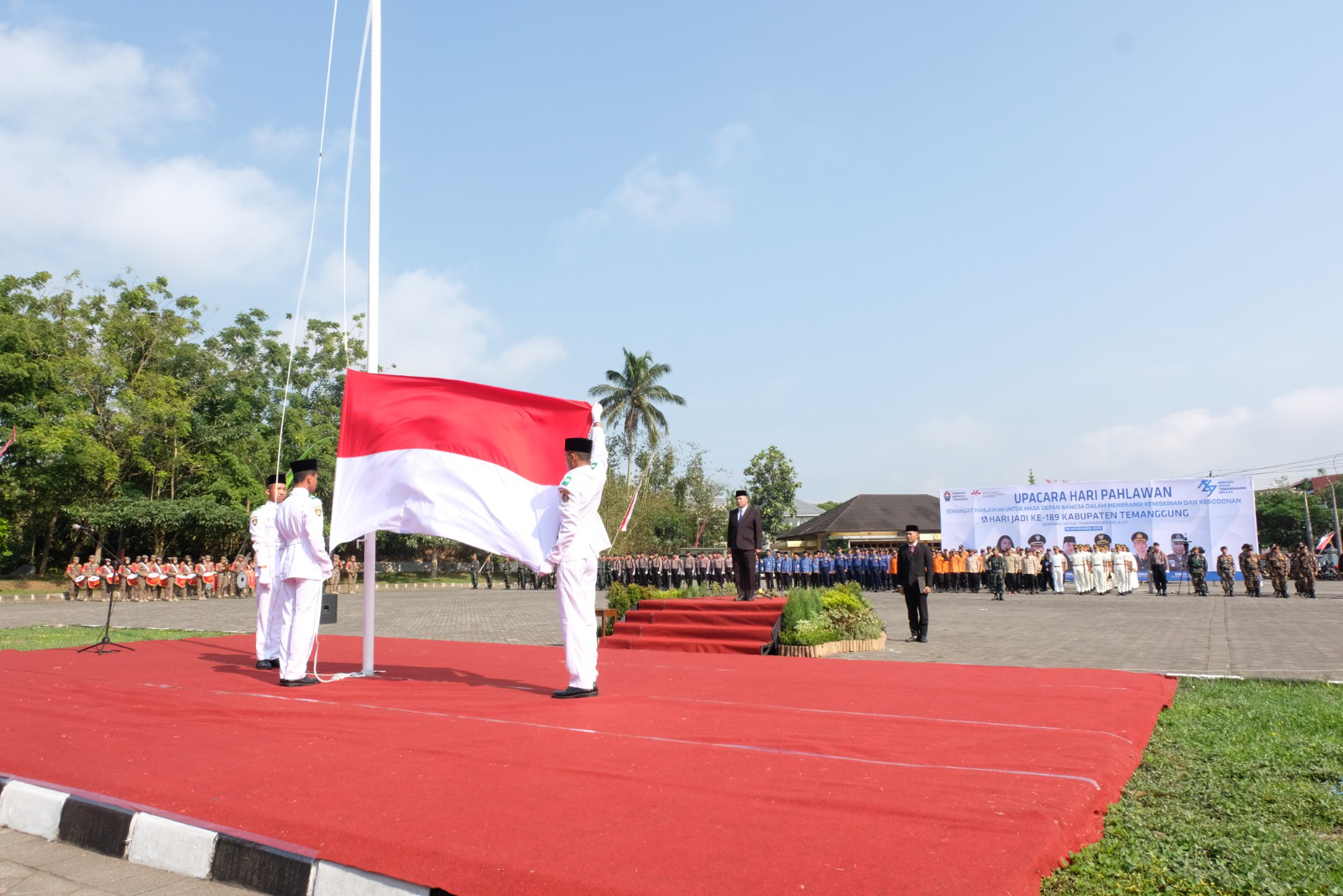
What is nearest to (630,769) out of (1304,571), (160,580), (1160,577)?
(1160,577)

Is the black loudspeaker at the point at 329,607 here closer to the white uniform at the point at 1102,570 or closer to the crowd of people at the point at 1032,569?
the crowd of people at the point at 1032,569

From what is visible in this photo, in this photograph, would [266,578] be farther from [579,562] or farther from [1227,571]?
[1227,571]

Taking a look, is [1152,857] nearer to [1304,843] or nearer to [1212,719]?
[1304,843]

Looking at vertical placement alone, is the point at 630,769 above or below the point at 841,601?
below

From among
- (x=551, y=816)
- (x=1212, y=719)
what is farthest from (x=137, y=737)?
(x=1212, y=719)

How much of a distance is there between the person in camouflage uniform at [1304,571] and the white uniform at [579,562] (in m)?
24.9

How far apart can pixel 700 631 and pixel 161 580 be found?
84.1ft

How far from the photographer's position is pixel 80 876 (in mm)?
3457

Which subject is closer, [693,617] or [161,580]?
[693,617]

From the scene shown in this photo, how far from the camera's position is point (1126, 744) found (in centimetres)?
473

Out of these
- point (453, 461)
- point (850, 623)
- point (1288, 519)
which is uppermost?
point (1288, 519)

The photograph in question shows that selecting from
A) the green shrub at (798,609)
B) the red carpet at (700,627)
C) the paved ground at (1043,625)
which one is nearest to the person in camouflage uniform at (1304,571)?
the paved ground at (1043,625)

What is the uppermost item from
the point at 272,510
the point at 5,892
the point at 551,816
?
the point at 272,510

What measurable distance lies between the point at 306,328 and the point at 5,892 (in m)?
47.9
